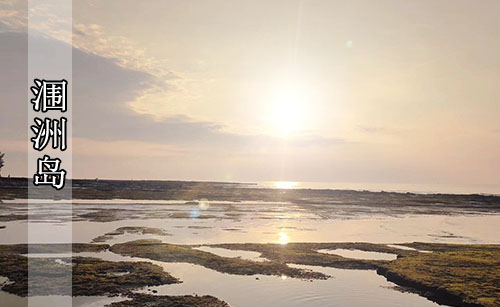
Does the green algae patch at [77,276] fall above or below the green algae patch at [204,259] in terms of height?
above

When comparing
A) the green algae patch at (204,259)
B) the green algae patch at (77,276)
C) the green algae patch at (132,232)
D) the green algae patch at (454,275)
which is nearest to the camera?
the green algae patch at (77,276)

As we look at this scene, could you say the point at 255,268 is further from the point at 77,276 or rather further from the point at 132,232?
the point at 132,232

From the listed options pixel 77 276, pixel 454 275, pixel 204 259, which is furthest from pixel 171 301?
pixel 454 275

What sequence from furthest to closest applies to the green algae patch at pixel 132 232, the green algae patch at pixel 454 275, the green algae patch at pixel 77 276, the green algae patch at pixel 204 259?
the green algae patch at pixel 132 232
the green algae patch at pixel 204 259
the green algae patch at pixel 454 275
the green algae patch at pixel 77 276

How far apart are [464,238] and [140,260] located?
136ft

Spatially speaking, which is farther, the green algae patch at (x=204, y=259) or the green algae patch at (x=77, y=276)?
the green algae patch at (x=204, y=259)

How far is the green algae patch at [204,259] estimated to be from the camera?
97.6ft

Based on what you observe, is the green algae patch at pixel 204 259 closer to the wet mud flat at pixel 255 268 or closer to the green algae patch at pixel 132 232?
the wet mud flat at pixel 255 268

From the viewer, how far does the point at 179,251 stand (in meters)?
36.1

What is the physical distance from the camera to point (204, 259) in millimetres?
33312

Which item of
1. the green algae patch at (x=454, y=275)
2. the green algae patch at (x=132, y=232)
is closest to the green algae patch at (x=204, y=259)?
the green algae patch at (x=132, y=232)

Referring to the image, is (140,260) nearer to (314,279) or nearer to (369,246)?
(314,279)

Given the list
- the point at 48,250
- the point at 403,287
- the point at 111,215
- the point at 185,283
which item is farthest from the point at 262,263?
the point at 111,215

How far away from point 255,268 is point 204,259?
4.94m
